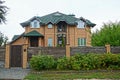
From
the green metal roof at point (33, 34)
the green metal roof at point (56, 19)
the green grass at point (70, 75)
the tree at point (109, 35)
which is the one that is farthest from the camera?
the green metal roof at point (56, 19)

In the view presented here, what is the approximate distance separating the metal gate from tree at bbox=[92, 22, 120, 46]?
884cm

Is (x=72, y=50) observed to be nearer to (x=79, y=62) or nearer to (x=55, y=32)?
(x=79, y=62)

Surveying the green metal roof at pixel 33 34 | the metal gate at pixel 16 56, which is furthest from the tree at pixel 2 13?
the green metal roof at pixel 33 34

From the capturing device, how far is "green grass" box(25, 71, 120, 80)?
64.9 ft

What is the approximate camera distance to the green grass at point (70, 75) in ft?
64.9

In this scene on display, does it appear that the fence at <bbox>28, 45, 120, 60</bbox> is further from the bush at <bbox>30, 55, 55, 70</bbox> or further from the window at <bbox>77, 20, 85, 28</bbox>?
the window at <bbox>77, 20, 85, 28</bbox>

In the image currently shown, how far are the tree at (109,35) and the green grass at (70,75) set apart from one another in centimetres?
818

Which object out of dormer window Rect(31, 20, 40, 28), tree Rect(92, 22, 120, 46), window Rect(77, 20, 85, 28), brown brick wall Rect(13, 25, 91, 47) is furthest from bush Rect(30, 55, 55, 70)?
window Rect(77, 20, 85, 28)

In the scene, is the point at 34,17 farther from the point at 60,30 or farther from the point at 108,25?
the point at 108,25

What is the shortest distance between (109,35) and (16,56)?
9761 mm

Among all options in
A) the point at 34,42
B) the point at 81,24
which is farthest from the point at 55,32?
the point at 81,24

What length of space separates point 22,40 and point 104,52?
32.8 m

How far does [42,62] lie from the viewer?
23.8 m

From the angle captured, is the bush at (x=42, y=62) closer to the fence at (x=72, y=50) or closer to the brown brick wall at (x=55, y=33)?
the fence at (x=72, y=50)
